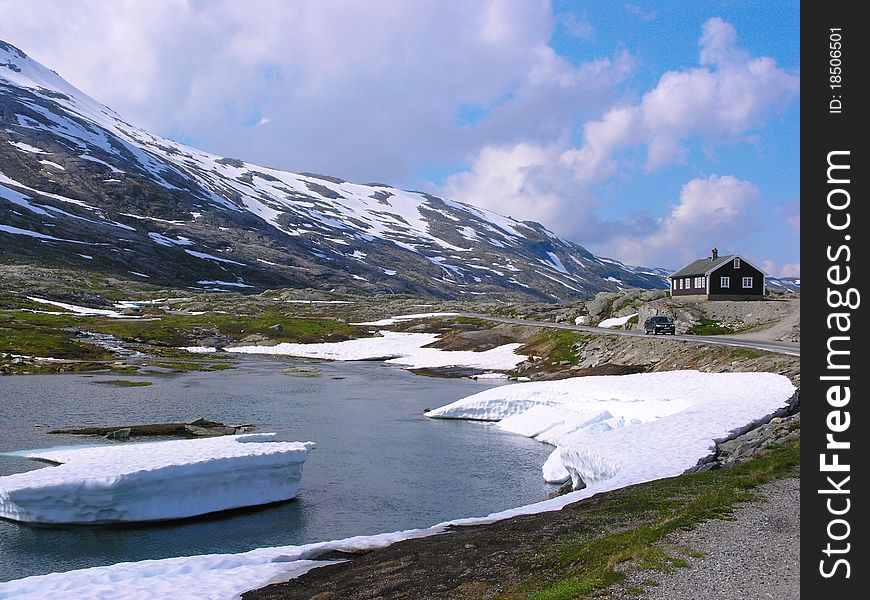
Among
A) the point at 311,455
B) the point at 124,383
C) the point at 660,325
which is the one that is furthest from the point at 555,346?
the point at 311,455

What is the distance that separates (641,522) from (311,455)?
20154mm

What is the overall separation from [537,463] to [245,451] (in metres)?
14.0

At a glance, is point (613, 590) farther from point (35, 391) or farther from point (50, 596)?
point (35, 391)

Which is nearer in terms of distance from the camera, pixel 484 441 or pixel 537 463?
pixel 537 463

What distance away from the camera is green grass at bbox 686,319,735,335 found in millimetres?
71000

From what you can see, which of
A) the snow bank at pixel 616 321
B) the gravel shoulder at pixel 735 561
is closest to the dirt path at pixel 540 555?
the gravel shoulder at pixel 735 561

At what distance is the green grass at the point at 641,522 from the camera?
41.7 ft

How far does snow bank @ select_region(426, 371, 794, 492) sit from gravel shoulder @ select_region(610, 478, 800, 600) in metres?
8.56

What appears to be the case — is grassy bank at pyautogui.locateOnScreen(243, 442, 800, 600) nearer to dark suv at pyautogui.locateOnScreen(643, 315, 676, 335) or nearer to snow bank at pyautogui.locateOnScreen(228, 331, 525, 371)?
dark suv at pyautogui.locateOnScreen(643, 315, 676, 335)
